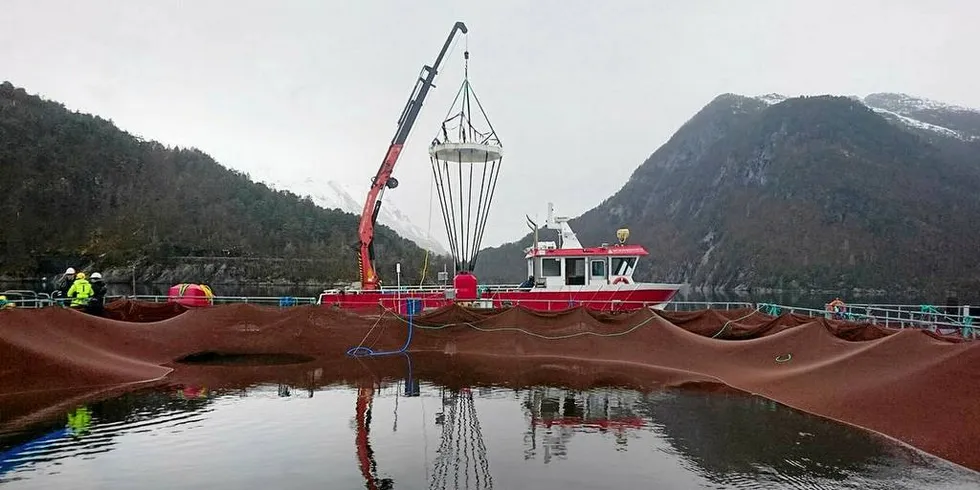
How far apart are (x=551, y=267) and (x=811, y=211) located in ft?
409

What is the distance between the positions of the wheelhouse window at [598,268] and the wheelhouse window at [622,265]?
32 centimetres

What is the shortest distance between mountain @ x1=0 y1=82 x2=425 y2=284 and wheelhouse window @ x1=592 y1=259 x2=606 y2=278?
68839 mm

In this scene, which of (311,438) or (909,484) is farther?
(311,438)

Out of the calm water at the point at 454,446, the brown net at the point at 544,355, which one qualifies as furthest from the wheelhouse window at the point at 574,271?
the calm water at the point at 454,446

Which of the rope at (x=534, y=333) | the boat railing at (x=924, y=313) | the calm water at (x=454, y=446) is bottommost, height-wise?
the calm water at (x=454, y=446)

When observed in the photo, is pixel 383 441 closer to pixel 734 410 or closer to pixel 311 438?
Result: pixel 311 438

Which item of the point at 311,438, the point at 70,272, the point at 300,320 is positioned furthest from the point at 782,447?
the point at 70,272

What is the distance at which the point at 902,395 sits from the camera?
6.98 metres

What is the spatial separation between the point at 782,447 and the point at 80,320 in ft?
36.9

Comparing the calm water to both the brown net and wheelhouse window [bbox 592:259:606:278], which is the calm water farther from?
wheelhouse window [bbox 592:259:606:278]

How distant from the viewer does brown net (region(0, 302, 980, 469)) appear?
694 cm

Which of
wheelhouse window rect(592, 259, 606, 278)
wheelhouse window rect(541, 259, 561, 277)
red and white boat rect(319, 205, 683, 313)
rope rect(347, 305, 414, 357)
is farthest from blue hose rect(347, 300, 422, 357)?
wheelhouse window rect(592, 259, 606, 278)

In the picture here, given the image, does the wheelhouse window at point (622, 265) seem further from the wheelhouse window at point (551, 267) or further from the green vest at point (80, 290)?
the green vest at point (80, 290)

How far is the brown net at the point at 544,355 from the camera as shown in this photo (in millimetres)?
6941
